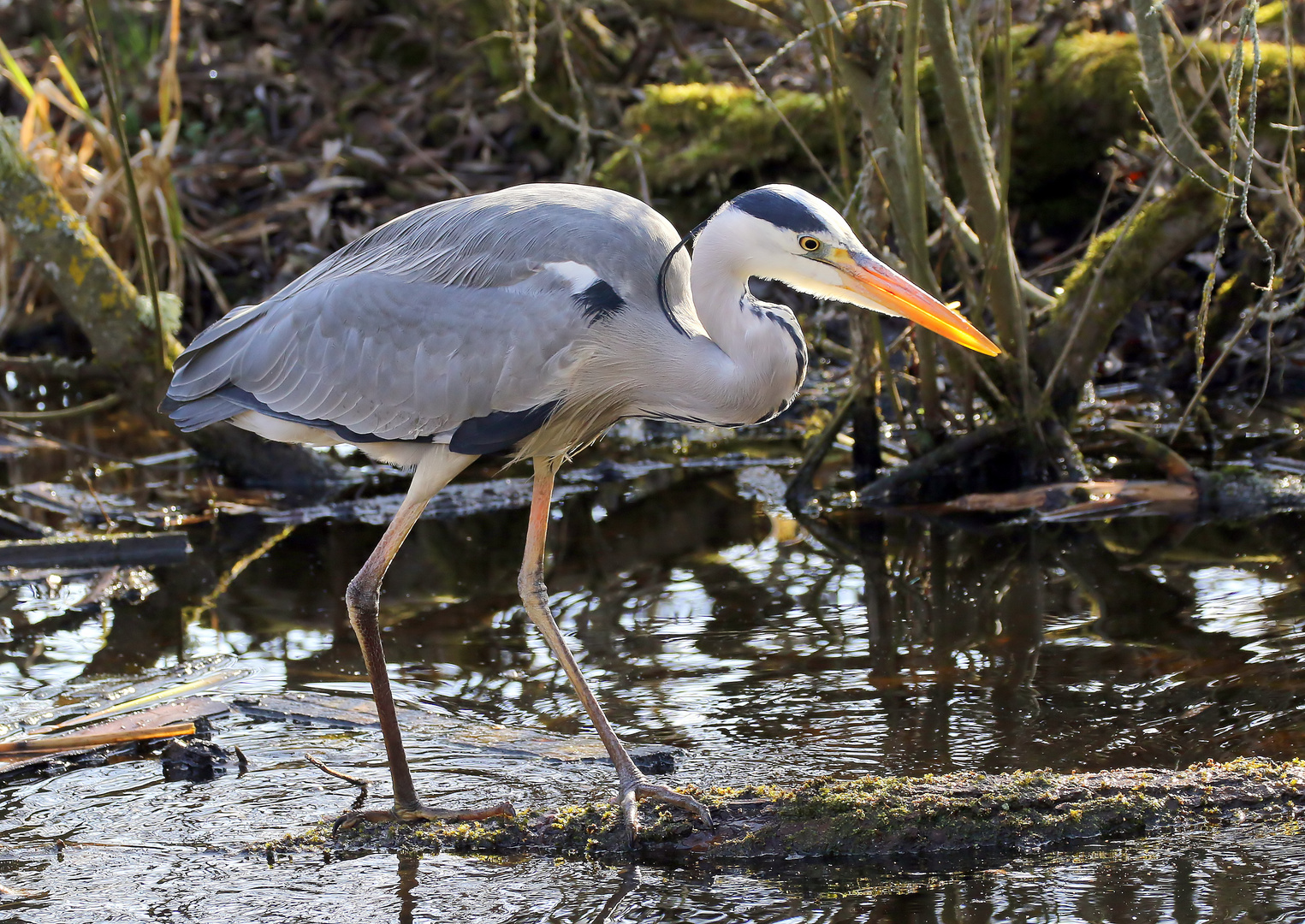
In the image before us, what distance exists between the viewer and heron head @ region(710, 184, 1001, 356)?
3.80 meters

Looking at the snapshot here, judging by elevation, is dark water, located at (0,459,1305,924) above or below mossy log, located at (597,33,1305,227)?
below

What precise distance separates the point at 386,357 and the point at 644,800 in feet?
5.19

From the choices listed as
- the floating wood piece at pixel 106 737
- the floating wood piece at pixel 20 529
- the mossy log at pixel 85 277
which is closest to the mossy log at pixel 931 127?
the mossy log at pixel 85 277

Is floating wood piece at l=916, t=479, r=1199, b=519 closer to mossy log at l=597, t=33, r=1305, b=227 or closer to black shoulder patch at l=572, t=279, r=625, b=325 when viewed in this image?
black shoulder patch at l=572, t=279, r=625, b=325

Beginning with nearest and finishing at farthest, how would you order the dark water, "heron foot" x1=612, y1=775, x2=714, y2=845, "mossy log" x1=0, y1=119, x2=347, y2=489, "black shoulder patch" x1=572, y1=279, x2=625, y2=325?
the dark water, "heron foot" x1=612, y1=775, x2=714, y2=845, "black shoulder patch" x1=572, y1=279, x2=625, y2=325, "mossy log" x1=0, y1=119, x2=347, y2=489

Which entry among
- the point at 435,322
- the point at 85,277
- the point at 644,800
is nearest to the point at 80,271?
the point at 85,277

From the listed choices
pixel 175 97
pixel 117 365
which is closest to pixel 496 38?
pixel 175 97

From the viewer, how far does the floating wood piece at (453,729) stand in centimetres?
421

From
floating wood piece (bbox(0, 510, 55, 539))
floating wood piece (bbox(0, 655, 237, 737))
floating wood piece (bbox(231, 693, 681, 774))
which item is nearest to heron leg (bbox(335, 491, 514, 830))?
floating wood piece (bbox(231, 693, 681, 774))

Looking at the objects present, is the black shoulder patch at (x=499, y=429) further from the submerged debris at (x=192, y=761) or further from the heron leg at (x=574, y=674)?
the submerged debris at (x=192, y=761)

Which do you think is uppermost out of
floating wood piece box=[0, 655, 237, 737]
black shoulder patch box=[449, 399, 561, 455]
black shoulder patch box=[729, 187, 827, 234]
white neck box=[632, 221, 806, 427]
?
black shoulder patch box=[729, 187, 827, 234]

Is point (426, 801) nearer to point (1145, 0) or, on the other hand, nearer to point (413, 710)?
point (413, 710)

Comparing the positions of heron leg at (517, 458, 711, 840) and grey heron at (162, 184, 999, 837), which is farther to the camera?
grey heron at (162, 184, 999, 837)

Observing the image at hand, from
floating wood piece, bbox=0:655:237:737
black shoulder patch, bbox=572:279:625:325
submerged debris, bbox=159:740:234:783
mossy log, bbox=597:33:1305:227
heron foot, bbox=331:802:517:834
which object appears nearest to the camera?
heron foot, bbox=331:802:517:834
